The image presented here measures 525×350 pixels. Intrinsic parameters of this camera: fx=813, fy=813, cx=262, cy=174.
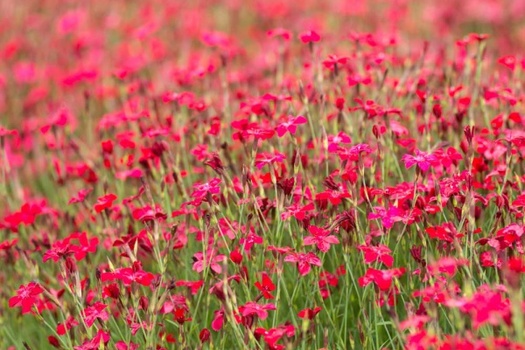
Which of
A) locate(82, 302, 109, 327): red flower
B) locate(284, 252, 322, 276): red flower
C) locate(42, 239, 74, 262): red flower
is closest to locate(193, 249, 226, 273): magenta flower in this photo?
locate(284, 252, 322, 276): red flower

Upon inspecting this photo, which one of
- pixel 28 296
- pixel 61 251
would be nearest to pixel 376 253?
pixel 61 251

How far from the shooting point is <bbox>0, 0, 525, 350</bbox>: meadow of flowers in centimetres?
301

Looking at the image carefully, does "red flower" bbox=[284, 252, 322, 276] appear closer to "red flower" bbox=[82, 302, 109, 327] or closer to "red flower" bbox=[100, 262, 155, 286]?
"red flower" bbox=[100, 262, 155, 286]

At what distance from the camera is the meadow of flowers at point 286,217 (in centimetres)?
301

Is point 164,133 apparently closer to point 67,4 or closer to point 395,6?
point 395,6

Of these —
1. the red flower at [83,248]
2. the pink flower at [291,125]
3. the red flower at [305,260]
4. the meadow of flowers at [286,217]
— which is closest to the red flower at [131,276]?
the meadow of flowers at [286,217]

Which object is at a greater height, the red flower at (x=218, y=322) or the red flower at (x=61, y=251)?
the red flower at (x=61, y=251)

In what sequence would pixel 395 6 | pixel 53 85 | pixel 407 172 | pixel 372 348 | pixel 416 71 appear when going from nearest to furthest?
1. pixel 372 348
2. pixel 407 172
3. pixel 416 71
4. pixel 53 85
5. pixel 395 6

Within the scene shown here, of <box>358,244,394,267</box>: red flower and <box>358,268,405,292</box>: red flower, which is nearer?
<box>358,268,405,292</box>: red flower

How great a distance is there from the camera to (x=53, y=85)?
774 centimetres

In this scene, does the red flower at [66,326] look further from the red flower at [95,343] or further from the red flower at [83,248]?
the red flower at [83,248]

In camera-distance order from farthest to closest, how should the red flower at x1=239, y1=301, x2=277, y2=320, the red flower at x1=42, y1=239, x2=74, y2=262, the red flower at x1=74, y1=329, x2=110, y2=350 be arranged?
1. the red flower at x1=42, y1=239, x2=74, y2=262
2. the red flower at x1=74, y1=329, x2=110, y2=350
3. the red flower at x1=239, y1=301, x2=277, y2=320

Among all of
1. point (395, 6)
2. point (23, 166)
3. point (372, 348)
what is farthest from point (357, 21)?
point (372, 348)

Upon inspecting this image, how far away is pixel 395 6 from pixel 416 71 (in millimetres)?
3887
